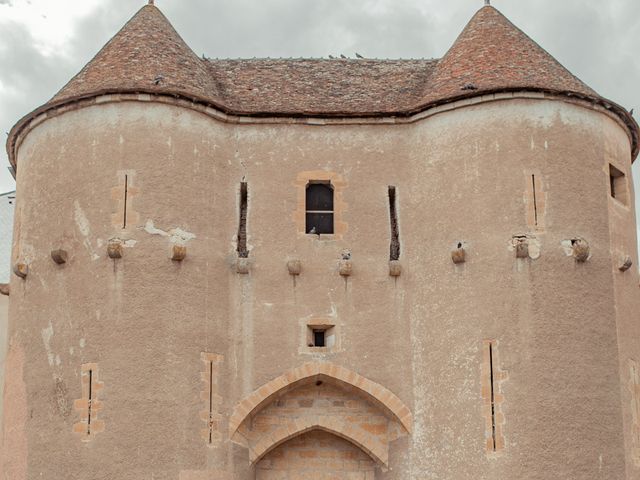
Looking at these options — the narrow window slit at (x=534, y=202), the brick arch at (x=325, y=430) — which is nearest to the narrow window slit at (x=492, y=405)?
the brick arch at (x=325, y=430)

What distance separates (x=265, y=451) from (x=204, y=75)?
294 inches

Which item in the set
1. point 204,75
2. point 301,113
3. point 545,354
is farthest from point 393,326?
point 204,75

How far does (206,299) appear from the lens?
867 inches

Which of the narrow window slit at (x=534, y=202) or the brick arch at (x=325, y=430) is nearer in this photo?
the narrow window slit at (x=534, y=202)

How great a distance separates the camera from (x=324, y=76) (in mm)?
25250

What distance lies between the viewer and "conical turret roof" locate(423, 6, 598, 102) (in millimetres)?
22766

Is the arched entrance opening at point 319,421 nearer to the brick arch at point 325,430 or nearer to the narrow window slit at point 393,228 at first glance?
the brick arch at point 325,430

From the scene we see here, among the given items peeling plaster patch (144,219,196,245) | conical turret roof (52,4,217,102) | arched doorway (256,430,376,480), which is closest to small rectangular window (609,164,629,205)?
arched doorway (256,430,376,480)

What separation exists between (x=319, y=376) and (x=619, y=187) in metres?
6.80

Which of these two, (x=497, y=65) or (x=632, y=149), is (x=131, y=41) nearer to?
(x=497, y=65)

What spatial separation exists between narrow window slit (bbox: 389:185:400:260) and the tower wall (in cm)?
11

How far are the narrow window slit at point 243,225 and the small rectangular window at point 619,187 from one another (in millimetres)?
6918

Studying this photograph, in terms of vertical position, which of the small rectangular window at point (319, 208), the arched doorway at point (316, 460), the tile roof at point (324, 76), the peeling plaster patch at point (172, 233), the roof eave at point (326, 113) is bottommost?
the arched doorway at point (316, 460)

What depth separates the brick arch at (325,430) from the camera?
2205cm
